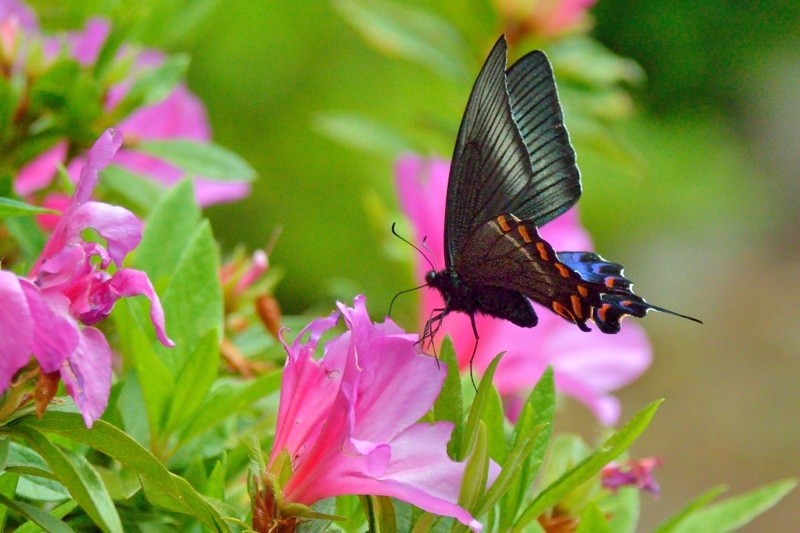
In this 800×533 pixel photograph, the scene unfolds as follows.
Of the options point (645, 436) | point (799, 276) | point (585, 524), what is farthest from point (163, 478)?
point (799, 276)

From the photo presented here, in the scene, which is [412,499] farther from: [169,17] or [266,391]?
[169,17]

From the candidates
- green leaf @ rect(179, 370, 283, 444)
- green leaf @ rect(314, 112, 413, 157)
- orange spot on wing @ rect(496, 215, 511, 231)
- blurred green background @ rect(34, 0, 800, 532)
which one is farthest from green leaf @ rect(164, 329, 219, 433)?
green leaf @ rect(314, 112, 413, 157)

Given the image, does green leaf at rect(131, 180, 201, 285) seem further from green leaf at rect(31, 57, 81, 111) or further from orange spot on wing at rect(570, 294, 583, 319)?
orange spot on wing at rect(570, 294, 583, 319)

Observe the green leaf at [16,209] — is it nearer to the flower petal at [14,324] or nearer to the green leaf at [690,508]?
the flower petal at [14,324]

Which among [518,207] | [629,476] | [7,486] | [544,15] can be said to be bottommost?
[7,486]

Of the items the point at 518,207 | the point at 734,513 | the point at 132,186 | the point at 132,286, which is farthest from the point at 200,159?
the point at 734,513

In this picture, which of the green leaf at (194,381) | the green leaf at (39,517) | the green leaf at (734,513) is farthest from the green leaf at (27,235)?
the green leaf at (734,513)

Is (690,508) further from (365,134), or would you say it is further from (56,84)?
(365,134)
